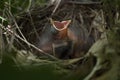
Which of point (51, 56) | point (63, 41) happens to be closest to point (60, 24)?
point (63, 41)

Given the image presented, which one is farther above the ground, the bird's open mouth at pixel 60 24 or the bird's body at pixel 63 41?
the bird's open mouth at pixel 60 24

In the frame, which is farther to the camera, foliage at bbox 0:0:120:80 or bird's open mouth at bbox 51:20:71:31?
bird's open mouth at bbox 51:20:71:31

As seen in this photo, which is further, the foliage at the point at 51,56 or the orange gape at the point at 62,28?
the orange gape at the point at 62,28

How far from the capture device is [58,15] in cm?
198

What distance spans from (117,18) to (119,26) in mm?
104

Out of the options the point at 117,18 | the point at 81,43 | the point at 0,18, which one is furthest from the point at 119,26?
the point at 0,18

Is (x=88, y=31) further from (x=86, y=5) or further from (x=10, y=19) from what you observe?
(x=10, y=19)

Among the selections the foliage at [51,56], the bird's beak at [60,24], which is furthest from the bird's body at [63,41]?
the foliage at [51,56]

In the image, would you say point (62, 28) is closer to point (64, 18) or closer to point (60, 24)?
point (60, 24)

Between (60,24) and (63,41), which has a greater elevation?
(60,24)

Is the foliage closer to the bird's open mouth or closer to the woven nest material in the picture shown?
the woven nest material

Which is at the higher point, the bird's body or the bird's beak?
the bird's beak

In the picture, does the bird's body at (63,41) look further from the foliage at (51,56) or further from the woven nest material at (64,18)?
the foliage at (51,56)

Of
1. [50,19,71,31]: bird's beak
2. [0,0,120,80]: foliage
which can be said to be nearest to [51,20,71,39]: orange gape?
[50,19,71,31]: bird's beak
